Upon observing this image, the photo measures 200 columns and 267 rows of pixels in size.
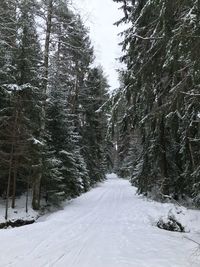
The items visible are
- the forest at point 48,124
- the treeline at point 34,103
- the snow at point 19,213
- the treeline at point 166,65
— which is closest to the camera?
the treeline at point 166,65

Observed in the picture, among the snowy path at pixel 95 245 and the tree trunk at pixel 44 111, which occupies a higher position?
the tree trunk at pixel 44 111

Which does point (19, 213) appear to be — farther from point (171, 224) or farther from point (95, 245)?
point (95, 245)

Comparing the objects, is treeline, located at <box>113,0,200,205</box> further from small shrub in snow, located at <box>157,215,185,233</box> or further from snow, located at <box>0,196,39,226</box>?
snow, located at <box>0,196,39,226</box>

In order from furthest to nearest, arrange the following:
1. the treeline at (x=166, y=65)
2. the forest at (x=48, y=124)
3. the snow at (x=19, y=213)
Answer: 1. the snow at (x=19, y=213)
2. the forest at (x=48, y=124)
3. the treeline at (x=166, y=65)

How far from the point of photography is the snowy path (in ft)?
24.7

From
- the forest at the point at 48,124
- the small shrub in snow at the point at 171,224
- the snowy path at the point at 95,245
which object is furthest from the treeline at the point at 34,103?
the small shrub in snow at the point at 171,224

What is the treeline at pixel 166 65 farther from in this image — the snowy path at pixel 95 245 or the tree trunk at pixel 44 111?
the tree trunk at pixel 44 111

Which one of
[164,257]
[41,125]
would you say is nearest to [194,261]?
[164,257]

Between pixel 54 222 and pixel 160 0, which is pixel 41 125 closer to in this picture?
pixel 54 222

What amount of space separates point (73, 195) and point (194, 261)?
15345 millimetres

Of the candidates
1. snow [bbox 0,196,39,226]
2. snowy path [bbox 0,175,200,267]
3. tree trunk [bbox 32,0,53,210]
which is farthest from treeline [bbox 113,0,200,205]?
snow [bbox 0,196,39,226]

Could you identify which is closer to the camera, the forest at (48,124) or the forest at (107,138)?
the forest at (107,138)

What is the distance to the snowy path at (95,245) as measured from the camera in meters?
7.54

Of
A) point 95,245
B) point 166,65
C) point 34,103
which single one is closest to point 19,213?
point 34,103
